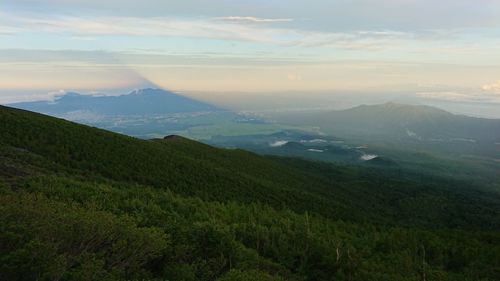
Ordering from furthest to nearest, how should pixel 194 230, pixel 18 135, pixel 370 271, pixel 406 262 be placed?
pixel 18 135 → pixel 406 262 → pixel 370 271 → pixel 194 230

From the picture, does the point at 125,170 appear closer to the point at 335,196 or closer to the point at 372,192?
the point at 335,196

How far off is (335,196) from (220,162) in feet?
75.0

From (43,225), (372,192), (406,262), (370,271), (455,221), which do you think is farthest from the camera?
(372,192)

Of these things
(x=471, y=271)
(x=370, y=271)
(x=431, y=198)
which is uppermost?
(x=370, y=271)

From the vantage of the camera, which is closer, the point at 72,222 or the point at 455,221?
the point at 72,222

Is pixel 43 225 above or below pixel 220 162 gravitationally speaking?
above

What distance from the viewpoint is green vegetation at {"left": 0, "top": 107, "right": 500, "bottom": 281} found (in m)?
13.4

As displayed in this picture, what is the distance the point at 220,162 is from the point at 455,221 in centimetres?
5027

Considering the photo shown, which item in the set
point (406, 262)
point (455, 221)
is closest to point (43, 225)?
point (406, 262)

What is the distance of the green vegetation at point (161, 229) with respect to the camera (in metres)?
13.4

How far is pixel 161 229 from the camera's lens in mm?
18984

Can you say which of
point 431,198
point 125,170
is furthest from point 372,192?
point 125,170

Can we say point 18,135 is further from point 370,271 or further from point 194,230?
point 370,271

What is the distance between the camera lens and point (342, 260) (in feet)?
75.3
